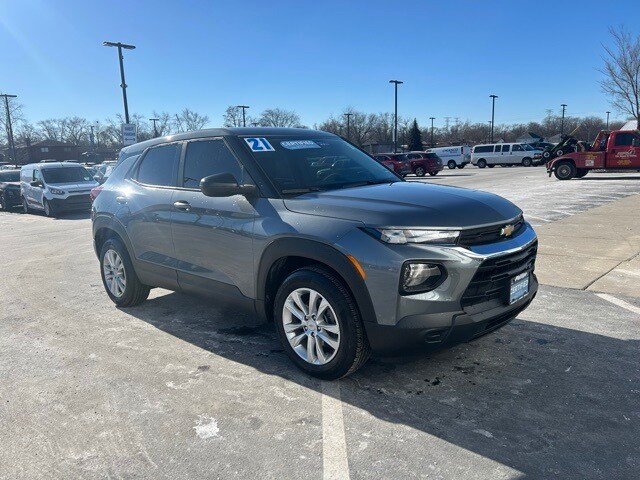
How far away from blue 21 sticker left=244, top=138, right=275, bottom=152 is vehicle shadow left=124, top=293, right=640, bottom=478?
1673mm

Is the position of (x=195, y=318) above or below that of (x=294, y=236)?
below

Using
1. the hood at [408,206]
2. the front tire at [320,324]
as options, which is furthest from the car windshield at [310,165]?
the front tire at [320,324]

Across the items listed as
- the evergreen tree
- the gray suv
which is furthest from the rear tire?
the evergreen tree

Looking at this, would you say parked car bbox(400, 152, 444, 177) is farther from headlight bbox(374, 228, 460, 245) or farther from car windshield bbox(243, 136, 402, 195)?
headlight bbox(374, 228, 460, 245)

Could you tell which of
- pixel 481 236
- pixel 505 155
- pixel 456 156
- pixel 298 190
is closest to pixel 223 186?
pixel 298 190

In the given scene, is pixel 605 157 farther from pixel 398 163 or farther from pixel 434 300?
pixel 434 300

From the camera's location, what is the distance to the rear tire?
897 inches

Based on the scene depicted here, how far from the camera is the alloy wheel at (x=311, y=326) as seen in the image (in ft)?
11.4

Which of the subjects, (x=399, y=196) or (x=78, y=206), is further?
(x=78, y=206)

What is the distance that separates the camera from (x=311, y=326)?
3.61 metres

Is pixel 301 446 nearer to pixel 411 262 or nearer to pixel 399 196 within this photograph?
pixel 411 262

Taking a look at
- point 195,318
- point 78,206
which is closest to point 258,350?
point 195,318

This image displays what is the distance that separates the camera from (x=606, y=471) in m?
2.59

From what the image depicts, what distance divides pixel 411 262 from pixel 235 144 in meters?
1.95
